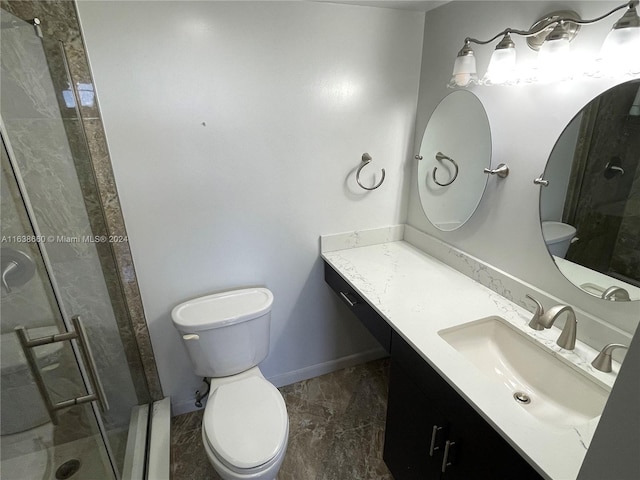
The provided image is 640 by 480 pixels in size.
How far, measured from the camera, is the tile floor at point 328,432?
5.34 ft

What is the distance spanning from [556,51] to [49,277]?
186 centimetres

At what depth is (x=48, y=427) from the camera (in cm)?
124

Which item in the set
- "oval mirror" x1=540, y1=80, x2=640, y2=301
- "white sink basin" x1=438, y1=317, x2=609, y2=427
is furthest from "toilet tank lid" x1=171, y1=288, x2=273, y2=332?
"oval mirror" x1=540, y1=80, x2=640, y2=301

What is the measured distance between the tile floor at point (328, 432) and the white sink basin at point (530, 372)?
0.81 m

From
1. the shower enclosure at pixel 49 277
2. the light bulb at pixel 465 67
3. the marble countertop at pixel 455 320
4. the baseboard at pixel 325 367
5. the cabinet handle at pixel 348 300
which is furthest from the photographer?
the baseboard at pixel 325 367

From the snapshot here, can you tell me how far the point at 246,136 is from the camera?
1571 millimetres

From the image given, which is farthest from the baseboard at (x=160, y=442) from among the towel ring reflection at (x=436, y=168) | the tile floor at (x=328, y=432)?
the towel ring reflection at (x=436, y=168)

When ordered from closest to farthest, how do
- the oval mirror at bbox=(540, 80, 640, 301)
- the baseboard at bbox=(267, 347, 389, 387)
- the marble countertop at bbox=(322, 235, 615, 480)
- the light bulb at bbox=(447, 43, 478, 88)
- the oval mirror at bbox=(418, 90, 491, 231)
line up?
the marble countertop at bbox=(322, 235, 615, 480)
the oval mirror at bbox=(540, 80, 640, 301)
the light bulb at bbox=(447, 43, 478, 88)
the oval mirror at bbox=(418, 90, 491, 231)
the baseboard at bbox=(267, 347, 389, 387)

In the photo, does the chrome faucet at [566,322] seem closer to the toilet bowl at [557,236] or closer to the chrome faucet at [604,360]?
the chrome faucet at [604,360]

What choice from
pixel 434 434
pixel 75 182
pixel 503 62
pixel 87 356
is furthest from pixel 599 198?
pixel 75 182

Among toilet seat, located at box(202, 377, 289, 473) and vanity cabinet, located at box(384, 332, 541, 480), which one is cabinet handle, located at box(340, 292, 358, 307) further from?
toilet seat, located at box(202, 377, 289, 473)

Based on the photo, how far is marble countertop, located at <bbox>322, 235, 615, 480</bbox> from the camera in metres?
0.80

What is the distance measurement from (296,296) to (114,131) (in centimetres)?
120

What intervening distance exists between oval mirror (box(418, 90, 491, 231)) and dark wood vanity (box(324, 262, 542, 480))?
638mm
